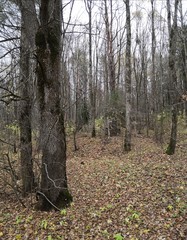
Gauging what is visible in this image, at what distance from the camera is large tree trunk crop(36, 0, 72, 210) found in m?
5.27

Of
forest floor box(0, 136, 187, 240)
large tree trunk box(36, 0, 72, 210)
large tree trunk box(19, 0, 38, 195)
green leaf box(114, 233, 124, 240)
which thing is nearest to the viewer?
green leaf box(114, 233, 124, 240)

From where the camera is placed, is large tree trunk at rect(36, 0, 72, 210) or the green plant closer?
the green plant

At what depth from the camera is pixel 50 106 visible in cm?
532

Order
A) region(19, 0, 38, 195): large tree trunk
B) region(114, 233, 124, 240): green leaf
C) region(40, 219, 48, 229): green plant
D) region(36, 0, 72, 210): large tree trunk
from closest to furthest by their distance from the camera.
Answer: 1. region(114, 233, 124, 240): green leaf
2. region(40, 219, 48, 229): green plant
3. region(36, 0, 72, 210): large tree trunk
4. region(19, 0, 38, 195): large tree trunk

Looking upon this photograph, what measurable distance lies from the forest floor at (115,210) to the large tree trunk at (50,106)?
1.80ft

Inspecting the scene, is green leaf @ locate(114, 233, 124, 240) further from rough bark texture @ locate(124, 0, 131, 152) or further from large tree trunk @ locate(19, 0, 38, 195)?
rough bark texture @ locate(124, 0, 131, 152)

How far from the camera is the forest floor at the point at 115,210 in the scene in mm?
4402

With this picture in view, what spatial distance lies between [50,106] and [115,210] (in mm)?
2732

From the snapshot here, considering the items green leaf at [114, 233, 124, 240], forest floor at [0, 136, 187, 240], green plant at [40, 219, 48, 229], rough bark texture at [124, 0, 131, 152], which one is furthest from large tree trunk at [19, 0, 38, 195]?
rough bark texture at [124, 0, 131, 152]

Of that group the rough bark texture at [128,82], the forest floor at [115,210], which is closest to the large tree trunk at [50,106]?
the forest floor at [115,210]

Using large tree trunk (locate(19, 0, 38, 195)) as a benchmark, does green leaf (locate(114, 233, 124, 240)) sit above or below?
below

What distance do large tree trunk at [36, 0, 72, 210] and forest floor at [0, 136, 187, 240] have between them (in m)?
0.55

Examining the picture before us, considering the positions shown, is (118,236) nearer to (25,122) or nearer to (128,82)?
(25,122)

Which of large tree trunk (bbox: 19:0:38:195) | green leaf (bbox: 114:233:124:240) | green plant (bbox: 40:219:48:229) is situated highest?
large tree trunk (bbox: 19:0:38:195)
